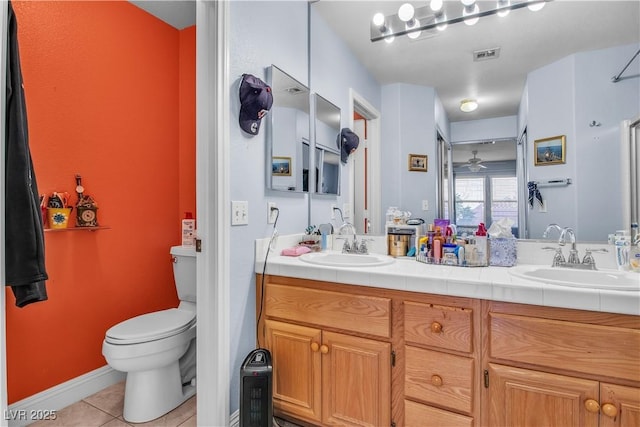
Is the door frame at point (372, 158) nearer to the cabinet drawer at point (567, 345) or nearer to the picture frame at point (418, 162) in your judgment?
the picture frame at point (418, 162)

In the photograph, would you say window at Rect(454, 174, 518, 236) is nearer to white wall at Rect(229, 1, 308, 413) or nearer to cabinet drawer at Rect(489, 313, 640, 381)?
cabinet drawer at Rect(489, 313, 640, 381)

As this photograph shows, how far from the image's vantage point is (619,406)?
990mm

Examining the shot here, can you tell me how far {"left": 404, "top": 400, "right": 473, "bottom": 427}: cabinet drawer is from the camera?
120 centimetres

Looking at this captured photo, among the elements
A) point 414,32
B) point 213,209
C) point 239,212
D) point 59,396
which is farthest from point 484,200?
point 59,396

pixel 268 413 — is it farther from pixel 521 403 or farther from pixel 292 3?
pixel 292 3

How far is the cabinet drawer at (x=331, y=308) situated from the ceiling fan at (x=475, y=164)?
36.5 inches

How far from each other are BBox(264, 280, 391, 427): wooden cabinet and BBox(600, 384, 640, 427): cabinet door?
2.24ft

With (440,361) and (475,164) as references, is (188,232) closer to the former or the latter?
(440,361)

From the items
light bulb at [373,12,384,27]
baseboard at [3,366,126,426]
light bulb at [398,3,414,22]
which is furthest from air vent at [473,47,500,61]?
baseboard at [3,366,126,426]

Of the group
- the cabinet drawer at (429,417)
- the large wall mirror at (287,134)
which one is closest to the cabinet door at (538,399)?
the cabinet drawer at (429,417)

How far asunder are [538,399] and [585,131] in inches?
47.1

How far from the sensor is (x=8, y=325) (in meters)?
1.65

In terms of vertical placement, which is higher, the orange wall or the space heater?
the orange wall

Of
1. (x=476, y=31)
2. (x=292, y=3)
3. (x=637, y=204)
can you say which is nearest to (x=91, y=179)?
(x=292, y=3)
